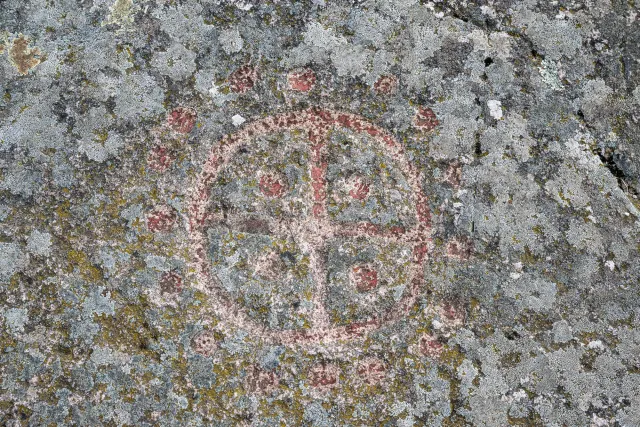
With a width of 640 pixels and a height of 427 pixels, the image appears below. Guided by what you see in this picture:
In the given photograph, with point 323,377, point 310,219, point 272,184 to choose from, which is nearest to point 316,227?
point 310,219

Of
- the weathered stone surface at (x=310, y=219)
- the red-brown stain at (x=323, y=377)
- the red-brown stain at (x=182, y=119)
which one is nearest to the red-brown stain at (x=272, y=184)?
the weathered stone surface at (x=310, y=219)

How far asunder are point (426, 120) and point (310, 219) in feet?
2.07

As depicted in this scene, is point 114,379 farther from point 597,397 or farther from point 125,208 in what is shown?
point 597,397

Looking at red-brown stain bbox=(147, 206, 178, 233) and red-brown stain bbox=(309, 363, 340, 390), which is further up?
red-brown stain bbox=(147, 206, 178, 233)

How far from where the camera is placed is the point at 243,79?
297 centimetres

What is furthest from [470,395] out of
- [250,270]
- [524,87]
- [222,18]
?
[222,18]

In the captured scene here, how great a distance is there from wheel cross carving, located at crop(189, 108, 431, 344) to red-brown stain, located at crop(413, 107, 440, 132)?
0.41 feet

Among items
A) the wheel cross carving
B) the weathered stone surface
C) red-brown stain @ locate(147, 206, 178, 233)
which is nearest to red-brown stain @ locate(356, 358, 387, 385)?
the weathered stone surface

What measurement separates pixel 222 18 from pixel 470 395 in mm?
1845

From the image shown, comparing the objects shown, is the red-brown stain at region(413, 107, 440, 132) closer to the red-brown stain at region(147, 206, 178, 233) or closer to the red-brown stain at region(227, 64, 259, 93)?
the red-brown stain at region(227, 64, 259, 93)

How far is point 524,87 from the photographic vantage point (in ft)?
9.80

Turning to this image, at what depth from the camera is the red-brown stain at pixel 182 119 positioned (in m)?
2.94

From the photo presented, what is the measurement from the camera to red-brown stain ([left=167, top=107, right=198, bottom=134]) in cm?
294

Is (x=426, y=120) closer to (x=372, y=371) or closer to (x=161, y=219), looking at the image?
(x=372, y=371)
